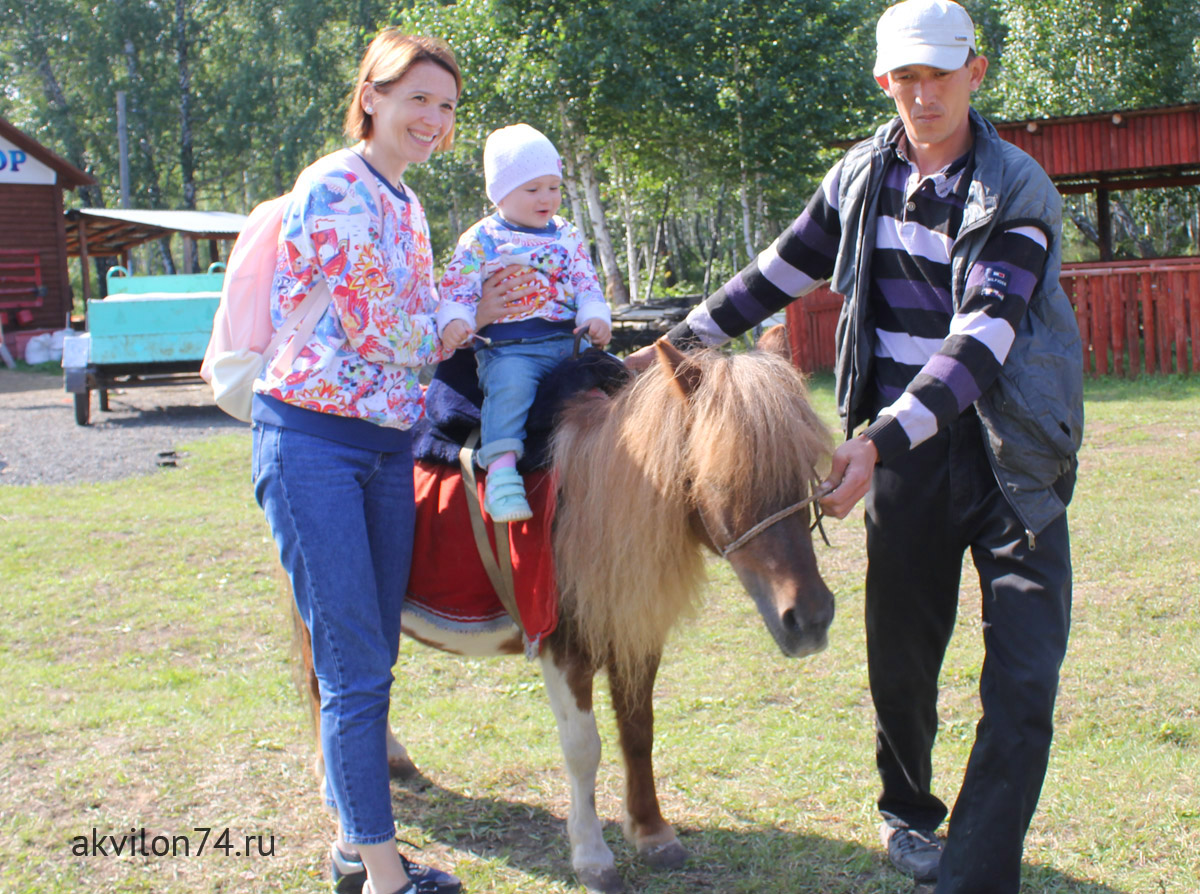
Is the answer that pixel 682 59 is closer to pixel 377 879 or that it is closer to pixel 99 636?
pixel 99 636

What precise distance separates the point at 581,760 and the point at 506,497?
794 millimetres

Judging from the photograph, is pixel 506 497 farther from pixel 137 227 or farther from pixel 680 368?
pixel 137 227

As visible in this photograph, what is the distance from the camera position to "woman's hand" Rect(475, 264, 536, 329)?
262 centimetres

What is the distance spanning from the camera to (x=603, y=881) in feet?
9.07

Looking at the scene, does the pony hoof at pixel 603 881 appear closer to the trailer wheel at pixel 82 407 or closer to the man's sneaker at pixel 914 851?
the man's sneaker at pixel 914 851

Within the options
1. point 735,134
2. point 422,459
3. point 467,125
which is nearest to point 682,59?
point 735,134

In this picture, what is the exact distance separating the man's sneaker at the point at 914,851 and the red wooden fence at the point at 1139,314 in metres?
9.87

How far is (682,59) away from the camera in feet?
61.8

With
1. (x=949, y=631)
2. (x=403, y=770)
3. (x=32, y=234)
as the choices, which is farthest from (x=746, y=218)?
(x=949, y=631)

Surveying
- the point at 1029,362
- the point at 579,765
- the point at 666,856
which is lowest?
the point at 666,856

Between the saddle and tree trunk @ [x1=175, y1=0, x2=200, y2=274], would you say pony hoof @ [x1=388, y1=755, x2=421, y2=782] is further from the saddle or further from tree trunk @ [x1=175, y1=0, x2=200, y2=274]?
tree trunk @ [x1=175, y1=0, x2=200, y2=274]

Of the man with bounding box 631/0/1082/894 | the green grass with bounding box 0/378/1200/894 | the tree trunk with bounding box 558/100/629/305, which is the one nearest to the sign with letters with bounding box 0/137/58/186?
the tree trunk with bounding box 558/100/629/305

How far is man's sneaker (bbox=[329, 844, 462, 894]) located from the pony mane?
704 mm

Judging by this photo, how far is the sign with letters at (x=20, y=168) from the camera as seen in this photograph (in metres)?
21.5
